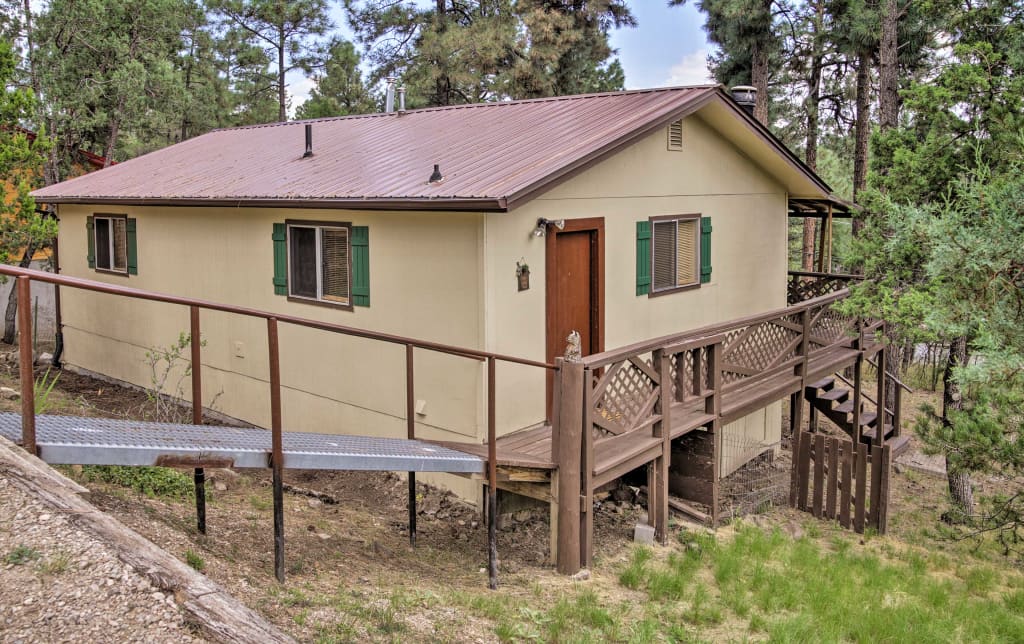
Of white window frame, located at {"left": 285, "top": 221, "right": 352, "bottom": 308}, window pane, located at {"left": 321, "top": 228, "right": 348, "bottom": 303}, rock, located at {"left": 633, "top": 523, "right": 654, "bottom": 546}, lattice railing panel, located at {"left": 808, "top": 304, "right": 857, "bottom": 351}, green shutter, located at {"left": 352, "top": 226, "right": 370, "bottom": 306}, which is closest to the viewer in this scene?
rock, located at {"left": 633, "top": 523, "right": 654, "bottom": 546}

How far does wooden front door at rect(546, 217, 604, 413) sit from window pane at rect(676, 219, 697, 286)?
1.79m

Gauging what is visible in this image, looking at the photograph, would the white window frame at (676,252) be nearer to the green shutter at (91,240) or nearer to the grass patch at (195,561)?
the grass patch at (195,561)

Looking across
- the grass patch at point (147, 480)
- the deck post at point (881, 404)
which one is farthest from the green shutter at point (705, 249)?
the grass patch at point (147, 480)

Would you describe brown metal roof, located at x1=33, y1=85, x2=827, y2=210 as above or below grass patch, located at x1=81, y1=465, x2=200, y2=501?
above

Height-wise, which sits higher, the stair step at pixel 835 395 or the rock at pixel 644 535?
the stair step at pixel 835 395

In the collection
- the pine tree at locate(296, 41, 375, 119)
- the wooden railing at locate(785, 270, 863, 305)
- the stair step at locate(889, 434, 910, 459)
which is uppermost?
the pine tree at locate(296, 41, 375, 119)

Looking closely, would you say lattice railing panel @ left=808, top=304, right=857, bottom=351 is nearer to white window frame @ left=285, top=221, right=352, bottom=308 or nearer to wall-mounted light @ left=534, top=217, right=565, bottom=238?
wall-mounted light @ left=534, top=217, right=565, bottom=238

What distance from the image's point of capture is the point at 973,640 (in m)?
7.05

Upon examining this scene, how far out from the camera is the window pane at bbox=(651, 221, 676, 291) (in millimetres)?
10328

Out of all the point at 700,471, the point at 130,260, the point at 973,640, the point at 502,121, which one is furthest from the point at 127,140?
the point at 973,640

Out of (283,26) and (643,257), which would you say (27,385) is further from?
(283,26)

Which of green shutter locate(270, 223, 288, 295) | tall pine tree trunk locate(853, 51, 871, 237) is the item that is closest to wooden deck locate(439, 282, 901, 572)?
green shutter locate(270, 223, 288, 295)

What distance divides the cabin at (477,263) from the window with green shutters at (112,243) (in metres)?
0.04

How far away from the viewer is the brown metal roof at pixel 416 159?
8.14 meters
